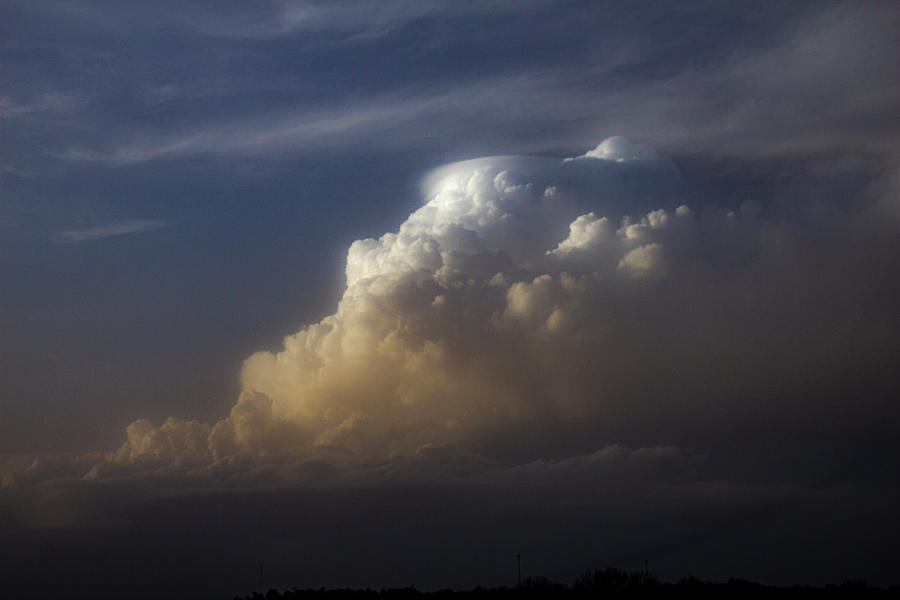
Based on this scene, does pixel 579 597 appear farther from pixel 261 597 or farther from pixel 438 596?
pixel 261 597

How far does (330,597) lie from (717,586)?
45410 mm

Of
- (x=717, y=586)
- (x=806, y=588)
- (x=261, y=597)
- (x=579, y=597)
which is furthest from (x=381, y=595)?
(x=806, y=588)

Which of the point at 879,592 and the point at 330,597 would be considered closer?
the point at 879,592

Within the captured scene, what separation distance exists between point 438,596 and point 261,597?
74.6 feet

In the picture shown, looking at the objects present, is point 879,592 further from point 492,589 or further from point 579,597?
point 492,589

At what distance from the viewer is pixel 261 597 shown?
138 metres

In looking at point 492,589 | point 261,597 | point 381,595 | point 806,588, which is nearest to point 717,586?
point 806,588

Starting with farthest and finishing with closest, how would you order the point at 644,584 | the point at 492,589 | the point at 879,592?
the point at 492,589
the point at 644,584
the point at 879,592

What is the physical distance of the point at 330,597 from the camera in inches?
5295

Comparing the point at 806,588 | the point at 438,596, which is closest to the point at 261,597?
the point at 438,596

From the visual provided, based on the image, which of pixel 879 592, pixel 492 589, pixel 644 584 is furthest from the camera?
pixel 492 589

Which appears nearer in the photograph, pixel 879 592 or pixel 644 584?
pixel 879 592

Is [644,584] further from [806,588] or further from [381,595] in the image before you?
[381,595]

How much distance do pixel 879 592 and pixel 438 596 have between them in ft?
157
